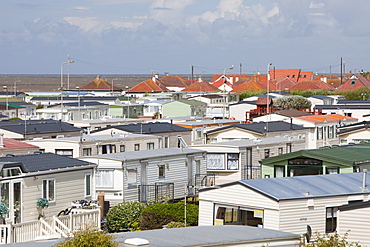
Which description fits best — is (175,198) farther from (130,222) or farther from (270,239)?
(270,239)

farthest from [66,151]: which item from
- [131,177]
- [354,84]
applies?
[354,84]

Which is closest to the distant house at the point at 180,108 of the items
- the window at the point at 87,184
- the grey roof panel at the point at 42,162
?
the window at the point at 87,184

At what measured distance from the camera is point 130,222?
23719 mm

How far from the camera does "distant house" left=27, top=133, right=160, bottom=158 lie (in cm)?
3175

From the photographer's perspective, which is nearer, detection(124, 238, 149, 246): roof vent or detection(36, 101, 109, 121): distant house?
detection(124, 238, 149, 246): roof vent

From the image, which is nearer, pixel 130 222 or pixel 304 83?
pixel 130 222

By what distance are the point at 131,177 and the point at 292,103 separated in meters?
43.5

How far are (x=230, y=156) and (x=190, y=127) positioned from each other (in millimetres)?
12493

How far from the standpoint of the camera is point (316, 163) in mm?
24109

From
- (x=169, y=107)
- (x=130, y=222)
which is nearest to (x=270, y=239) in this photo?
(x=130, y=222)

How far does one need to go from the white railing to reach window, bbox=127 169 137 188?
524cm

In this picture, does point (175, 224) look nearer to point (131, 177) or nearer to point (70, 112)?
point (131, 177)

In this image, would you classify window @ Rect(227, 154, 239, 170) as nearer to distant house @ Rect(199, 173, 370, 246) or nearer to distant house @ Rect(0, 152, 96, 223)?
distant house @ Rect(0, 152, 96, 223)

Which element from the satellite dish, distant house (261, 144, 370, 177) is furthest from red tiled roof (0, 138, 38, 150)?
the satellite dish
